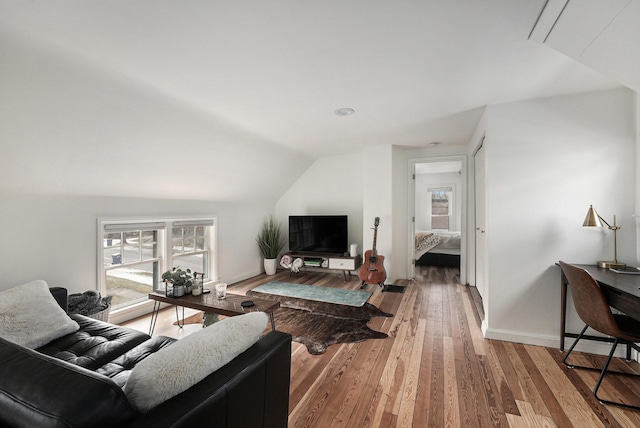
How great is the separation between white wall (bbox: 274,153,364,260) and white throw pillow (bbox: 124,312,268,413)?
416cm

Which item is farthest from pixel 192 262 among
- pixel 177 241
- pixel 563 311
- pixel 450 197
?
pixel 450 197

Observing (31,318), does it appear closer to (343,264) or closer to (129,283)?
(129,283)

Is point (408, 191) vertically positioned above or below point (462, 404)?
above

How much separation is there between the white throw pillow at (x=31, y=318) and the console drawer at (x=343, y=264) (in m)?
3.56

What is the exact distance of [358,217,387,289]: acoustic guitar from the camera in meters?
4.30

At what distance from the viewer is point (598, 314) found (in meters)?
1.93

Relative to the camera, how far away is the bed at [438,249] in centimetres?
572

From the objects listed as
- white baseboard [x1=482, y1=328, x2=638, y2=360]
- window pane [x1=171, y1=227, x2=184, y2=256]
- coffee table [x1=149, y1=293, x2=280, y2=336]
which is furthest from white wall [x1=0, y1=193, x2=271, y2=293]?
white baseboard [x1=482, y1=328, x2=638, y2=360]

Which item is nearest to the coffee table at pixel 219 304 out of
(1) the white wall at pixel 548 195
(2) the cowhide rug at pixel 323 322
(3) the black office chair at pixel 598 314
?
(2) the cowhide rug at pixel 323 322

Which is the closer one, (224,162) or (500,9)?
(500,9)

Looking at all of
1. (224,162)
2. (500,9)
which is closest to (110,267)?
(224,162)

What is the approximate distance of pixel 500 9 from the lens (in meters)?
1.49

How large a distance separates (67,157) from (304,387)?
106 inches

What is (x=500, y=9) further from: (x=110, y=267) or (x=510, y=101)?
(x=110, y=267)
